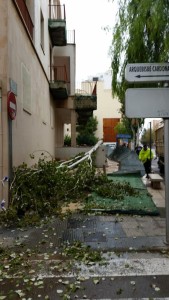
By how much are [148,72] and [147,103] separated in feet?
1.64

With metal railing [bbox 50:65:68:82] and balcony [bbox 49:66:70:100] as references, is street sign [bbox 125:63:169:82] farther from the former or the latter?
metal railing [bbox 50:65:68:82]

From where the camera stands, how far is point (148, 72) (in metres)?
5.37

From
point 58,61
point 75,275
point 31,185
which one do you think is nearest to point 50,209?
point 31,185

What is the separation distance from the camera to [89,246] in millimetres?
5340

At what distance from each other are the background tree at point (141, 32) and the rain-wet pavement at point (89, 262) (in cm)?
301

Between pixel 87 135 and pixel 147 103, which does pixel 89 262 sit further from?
pixel 87 135

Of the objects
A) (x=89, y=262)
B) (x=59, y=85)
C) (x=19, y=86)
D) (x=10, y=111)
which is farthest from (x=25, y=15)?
(x=89, y=262)

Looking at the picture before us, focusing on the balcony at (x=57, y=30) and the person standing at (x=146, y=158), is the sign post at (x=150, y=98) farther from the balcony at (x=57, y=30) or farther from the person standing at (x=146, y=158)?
the balcony at (x=57, y=30)

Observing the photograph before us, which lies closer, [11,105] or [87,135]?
[11,105]

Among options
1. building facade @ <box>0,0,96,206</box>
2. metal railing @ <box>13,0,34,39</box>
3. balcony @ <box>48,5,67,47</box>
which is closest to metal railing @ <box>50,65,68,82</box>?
balcony @ <box>48,5,67,47</box>

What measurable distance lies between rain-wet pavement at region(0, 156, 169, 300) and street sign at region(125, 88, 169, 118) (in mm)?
2094

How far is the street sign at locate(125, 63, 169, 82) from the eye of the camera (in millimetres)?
5328

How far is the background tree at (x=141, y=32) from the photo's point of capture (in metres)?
5.13

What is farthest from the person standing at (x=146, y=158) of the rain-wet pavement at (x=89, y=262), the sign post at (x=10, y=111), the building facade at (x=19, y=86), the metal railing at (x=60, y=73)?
the sign post at (x=10, y=111)
